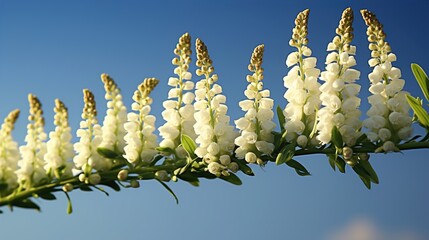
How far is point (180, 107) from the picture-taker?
139 inches

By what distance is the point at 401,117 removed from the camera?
11.2 feet

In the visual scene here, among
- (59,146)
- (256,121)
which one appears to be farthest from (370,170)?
(59,146)

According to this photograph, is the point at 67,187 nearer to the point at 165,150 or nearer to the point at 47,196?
the point at 47,196

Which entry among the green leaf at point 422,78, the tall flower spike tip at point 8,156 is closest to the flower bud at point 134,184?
the tall flower spike tip at point 8,156

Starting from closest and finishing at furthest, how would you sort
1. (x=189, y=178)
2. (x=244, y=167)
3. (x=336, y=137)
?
(x=336, y=137) < (x=244, y=167) < (x=189, y=178)

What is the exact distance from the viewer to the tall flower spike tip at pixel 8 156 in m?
3.31

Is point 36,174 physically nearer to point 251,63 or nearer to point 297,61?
point 251,63

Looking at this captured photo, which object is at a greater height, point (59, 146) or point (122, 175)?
point (59, 146)

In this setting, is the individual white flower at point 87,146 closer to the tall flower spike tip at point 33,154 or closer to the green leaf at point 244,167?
the tall flower spike tip at point 33,154

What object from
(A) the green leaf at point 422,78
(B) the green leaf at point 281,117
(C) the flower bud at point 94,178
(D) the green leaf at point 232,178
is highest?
(A) the green leaf at point 422,78

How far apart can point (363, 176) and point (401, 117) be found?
39 cm

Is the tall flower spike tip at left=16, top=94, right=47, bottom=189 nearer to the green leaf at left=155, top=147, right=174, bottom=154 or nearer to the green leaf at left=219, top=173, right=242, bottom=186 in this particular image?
the green leaf at left=155, top=147, right=174, bottom=154

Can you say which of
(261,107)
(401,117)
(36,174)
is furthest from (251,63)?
(36,174)

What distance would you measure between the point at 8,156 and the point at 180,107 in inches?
37.2
